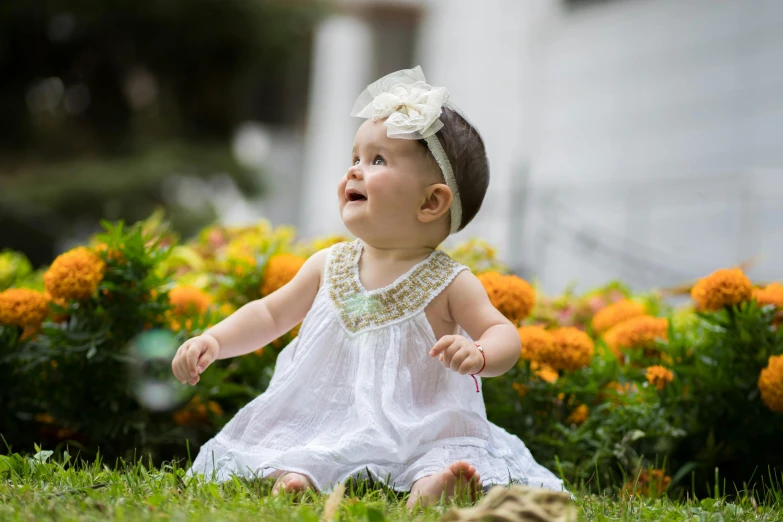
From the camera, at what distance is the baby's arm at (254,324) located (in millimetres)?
2102

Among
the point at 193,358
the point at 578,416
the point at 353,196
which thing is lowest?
the point at 578,416

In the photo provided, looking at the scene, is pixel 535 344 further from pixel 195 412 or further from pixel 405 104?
pixel 195 412

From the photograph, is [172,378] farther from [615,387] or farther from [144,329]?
[615,387]

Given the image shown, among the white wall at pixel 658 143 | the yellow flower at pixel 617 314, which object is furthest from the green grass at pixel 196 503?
the white wall at pixel 658 143

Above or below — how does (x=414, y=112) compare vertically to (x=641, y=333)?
above

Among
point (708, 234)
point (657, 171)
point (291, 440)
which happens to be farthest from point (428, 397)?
point (657, 171)

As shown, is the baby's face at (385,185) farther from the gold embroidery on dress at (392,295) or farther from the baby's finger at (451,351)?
the baby's finger at (451,351)

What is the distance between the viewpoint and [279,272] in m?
2.89

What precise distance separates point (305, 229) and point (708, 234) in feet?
23.6

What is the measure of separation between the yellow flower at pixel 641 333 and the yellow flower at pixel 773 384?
0.44 m

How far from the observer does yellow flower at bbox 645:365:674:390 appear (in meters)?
2.61

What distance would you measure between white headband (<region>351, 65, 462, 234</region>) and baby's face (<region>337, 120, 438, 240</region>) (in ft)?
0.11

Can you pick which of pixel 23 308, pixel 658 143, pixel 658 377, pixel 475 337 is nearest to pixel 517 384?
pixel 658 377

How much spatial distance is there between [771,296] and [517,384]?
0.82 meters
